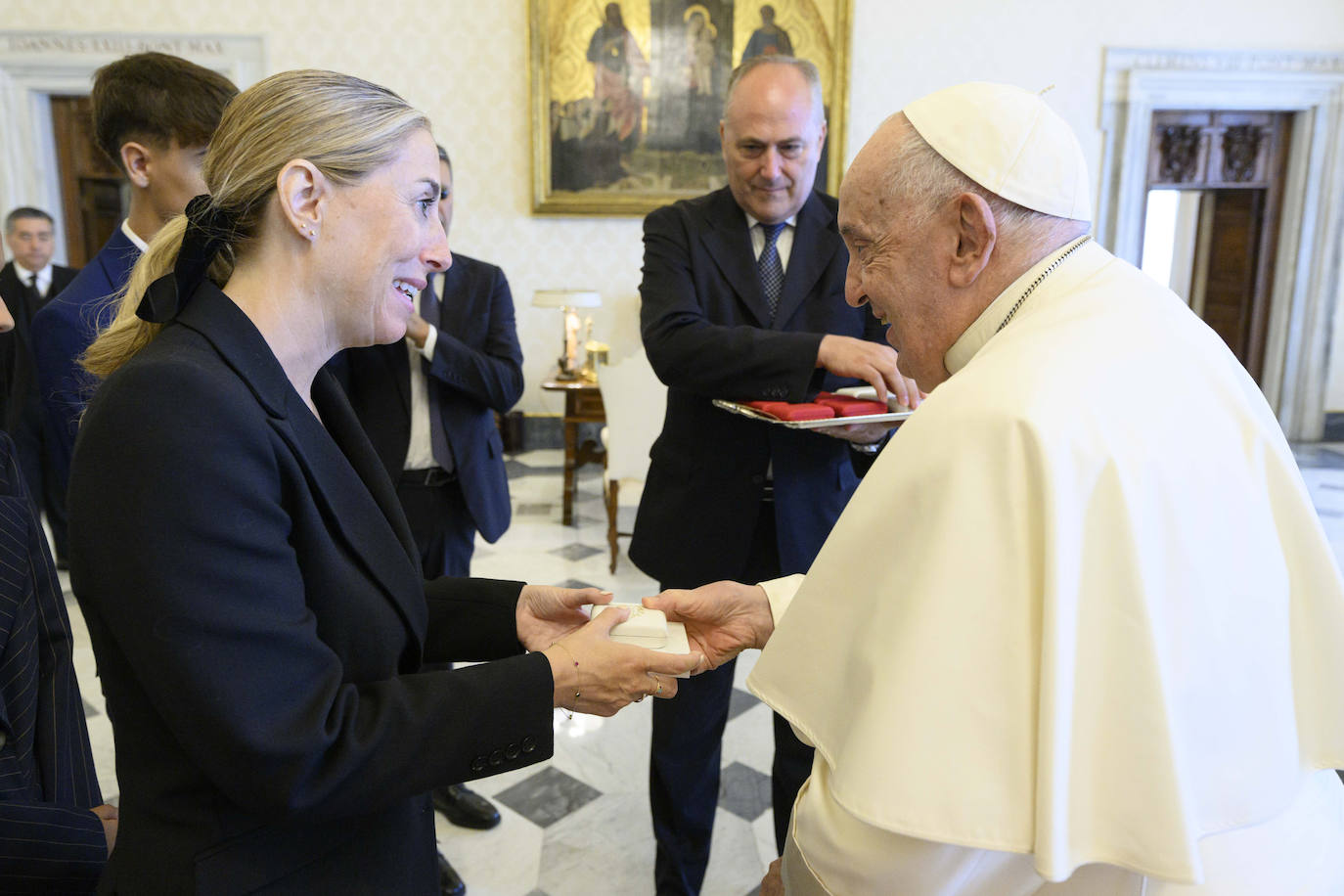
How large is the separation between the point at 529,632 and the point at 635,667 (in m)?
0.37

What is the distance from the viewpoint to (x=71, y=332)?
83.1 inches

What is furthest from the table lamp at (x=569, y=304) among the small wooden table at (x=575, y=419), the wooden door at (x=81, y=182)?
the wooden door at (x=81, y=182)

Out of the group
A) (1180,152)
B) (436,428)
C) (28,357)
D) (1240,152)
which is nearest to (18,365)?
(28,357)

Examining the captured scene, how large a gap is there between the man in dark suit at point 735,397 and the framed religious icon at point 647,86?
626cm

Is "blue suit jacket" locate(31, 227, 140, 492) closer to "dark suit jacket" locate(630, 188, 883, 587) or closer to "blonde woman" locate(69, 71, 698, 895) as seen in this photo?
"blonde woman" locate(69, 71, 698, 895)

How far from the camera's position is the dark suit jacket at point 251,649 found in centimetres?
100

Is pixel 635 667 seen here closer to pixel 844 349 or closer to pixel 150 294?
pixel 150 294

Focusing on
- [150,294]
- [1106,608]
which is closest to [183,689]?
[150,294]

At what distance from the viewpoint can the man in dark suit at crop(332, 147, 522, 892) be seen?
2.76 m

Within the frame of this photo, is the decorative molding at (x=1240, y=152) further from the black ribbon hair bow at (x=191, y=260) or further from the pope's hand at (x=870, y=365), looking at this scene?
the black ribbon hair bow at (x=191, y=260)

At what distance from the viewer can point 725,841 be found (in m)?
2.84

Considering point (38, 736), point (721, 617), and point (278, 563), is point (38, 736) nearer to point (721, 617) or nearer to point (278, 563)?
point (278, 563)

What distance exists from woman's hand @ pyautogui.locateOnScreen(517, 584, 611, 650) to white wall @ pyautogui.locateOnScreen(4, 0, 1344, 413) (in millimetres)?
7177

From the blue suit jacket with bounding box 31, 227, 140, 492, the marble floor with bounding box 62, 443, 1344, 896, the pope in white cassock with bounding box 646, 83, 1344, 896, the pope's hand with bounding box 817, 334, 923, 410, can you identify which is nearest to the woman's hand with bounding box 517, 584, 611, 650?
the pope in white cassock with bounding box 646, 83, 1344, 896
